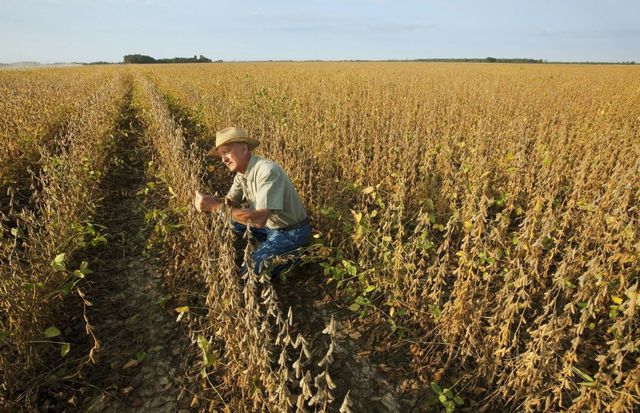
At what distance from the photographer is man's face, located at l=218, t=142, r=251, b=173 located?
3.09 metres

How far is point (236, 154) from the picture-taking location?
3109mm

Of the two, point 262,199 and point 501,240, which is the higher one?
point 262,199

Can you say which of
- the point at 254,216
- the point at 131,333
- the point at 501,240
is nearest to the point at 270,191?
the point at 254,216

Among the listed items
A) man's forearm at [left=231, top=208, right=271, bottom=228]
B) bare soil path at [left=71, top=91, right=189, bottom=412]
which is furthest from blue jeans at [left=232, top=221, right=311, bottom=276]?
bare soil path at [left=71, top=91, right=189, bottom=412]

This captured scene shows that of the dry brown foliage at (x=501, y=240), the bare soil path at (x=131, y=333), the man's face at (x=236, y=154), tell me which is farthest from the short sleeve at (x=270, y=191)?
the bare soil path at (x=131, y=333)

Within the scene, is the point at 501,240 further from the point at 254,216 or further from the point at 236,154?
the point at 236,154

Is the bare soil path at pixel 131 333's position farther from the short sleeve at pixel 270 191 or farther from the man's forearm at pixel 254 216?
the short sleeve at pixel 270 191

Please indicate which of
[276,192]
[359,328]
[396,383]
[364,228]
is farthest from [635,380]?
[276,192]

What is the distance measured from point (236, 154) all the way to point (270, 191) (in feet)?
1.63

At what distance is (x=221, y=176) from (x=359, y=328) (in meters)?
3.67

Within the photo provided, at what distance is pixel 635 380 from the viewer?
146 cm

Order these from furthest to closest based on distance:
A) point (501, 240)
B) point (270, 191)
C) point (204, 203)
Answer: point (270, 191)
point (204, 203)
point (501, 240)

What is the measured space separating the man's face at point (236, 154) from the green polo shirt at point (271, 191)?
0.06 m

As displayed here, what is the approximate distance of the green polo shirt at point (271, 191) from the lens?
294 cm
